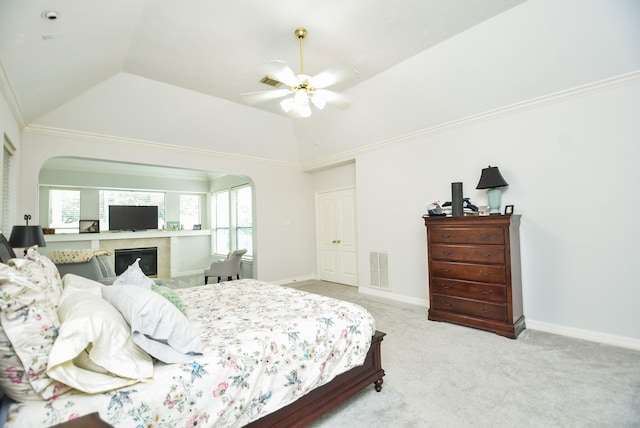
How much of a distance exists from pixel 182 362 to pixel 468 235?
3131 millimetres

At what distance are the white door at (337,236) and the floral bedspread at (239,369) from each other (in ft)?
11.6

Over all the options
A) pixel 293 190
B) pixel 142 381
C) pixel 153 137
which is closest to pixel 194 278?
pixel 293 190

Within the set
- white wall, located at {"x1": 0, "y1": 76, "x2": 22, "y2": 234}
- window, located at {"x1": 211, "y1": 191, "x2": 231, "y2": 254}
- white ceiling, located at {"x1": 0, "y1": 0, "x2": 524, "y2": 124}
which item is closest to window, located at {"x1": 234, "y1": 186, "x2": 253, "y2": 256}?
window, located at {"x1": 211, "y1": 191, "x2": 231, "y2": 254}

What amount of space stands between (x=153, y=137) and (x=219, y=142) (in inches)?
39.7

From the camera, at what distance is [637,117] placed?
2.84 metres

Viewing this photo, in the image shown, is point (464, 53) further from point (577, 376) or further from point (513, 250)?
point (577, 376)

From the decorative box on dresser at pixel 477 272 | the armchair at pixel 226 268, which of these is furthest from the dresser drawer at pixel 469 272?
the armchair at pixel 226 268

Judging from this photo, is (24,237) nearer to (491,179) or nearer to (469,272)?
(469,272)

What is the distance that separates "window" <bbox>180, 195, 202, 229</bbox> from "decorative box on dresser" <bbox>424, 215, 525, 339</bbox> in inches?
261

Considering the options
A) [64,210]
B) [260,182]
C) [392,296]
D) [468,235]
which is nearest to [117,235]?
[64,210]

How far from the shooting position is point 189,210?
830 cm

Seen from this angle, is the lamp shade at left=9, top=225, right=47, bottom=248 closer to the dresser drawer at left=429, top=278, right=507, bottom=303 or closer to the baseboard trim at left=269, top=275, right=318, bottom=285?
the baseboard trim at left=269, top=275, right=318, bottom=285

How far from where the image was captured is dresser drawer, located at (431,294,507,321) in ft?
10.6

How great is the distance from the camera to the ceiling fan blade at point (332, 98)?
9.41ft
